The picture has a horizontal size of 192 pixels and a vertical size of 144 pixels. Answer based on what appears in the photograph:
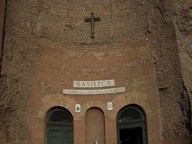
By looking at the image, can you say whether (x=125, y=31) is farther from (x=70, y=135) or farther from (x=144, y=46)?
(x=70, y=135)

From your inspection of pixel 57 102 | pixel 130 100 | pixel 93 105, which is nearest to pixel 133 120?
pixel 130 100

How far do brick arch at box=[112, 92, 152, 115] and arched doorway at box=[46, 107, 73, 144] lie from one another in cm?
246

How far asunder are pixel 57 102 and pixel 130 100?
12.3 feet

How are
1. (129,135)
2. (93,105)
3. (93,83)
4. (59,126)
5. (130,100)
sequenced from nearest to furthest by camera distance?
A: (59,126), (130,100), (93,105), (93,83), (129,135)

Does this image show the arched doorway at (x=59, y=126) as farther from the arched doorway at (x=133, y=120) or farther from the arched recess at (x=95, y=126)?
the arched doorway at (x=133, y=120)

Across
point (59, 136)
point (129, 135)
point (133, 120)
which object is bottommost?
point (59, 136)

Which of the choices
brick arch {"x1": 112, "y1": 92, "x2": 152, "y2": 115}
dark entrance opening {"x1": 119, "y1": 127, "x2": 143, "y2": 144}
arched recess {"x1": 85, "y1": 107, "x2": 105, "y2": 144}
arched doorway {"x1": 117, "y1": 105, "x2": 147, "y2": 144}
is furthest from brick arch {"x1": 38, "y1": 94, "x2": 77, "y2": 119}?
dark entrance opening {"x1": 119, "y1": 127, "x2": 143, "y2": 144}

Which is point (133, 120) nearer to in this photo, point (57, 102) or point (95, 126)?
point (95, 126)

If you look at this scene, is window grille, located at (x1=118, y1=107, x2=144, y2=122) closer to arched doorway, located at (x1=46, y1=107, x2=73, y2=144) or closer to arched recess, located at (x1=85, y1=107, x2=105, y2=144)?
arched recess, located at (x1=85, y1=107, x2=105, y2=144)

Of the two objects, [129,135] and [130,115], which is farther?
[129,135]

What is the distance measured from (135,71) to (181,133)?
166 inches

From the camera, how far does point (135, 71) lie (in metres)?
16.8

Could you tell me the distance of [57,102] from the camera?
16391mm

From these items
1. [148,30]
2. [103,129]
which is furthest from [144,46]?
[103,129]
